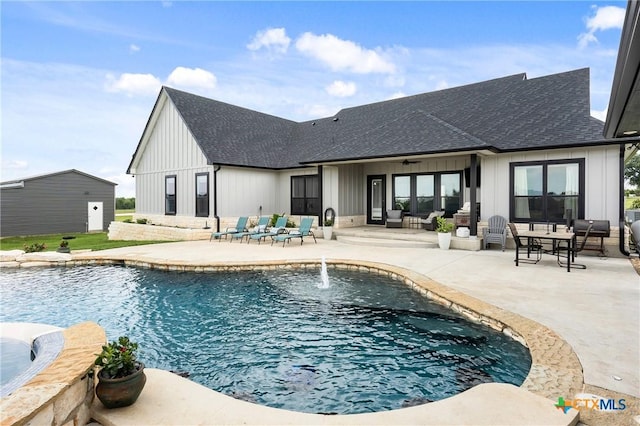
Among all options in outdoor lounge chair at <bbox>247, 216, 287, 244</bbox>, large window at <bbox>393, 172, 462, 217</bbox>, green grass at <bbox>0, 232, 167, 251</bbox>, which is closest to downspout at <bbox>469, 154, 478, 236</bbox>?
large window at <bbox>393, 172, 462, 217</bbox>

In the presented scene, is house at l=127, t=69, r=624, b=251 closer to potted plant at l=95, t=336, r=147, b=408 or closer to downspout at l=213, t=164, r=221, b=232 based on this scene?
downspout at l=213, t=164, r=221, b=232

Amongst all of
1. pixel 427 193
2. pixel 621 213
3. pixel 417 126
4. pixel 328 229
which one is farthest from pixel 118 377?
pixel 427 193

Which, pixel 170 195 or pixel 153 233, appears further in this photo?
pixel 170 195

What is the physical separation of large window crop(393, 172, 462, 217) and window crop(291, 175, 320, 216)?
403 centimetres

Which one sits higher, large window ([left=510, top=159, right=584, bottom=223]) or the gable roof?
the gable roof

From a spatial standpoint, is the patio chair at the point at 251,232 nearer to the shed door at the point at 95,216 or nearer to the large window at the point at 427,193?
the large window at the point at 427,193

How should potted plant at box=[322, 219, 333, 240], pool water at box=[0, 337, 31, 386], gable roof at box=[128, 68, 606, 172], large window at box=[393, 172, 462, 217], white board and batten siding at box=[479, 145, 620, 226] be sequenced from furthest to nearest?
1. large window at box=[393, 172, 462, 217]
2. potted plant at box=[322, 219, 333, 240]
3. gable roof at box=[128, 68, 606, 172]
4. white board and batten siding at box=[479, 145, 620, 226]
5. pool water at box=[0, 337, 31, 386]

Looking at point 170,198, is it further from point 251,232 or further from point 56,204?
point 56,204

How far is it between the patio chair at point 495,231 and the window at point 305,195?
26.3 feet

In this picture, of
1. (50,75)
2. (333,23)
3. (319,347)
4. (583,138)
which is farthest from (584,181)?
(50,75)

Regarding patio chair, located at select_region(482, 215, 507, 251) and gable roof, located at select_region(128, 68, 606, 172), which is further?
gable roof, located at select_region(128, 68, 606, 172)

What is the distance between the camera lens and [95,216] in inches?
940

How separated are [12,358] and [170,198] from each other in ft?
48.5

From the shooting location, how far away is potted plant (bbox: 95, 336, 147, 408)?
264 cm
